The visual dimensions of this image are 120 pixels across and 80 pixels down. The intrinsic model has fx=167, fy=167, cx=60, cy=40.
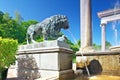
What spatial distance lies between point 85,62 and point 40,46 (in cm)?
323

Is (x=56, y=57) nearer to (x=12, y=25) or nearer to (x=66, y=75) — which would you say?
(x=66, y=75)

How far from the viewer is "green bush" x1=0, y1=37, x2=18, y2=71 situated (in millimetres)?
6961

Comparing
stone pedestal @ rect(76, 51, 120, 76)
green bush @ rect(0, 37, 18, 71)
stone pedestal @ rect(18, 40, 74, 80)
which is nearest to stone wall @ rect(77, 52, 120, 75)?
stone pedestal @ rect(76, 51, 120, 76)

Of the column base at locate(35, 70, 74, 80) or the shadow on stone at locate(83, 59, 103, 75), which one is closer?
the column base at locate(35, 70, 74, 80)

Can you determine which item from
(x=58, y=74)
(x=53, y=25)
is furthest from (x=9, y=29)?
(x=58, y=74)

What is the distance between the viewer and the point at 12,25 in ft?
112

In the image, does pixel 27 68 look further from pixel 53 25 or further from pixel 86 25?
pixel 86 25

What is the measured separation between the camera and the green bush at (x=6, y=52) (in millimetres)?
6961

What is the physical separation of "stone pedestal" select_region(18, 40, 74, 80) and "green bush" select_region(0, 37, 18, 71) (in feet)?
2.43

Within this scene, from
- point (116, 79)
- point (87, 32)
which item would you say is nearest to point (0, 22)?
point (87, 32)

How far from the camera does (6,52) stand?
23.2 ft

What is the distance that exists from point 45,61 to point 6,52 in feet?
5.57

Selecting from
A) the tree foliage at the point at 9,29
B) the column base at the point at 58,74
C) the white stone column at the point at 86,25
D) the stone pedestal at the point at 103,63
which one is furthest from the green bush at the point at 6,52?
the tree foliage at the point at 9,29

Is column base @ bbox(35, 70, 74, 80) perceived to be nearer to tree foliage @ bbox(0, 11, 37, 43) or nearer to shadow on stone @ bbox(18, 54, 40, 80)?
shadow on stone @ bbox(18, 54, 40, 80)
